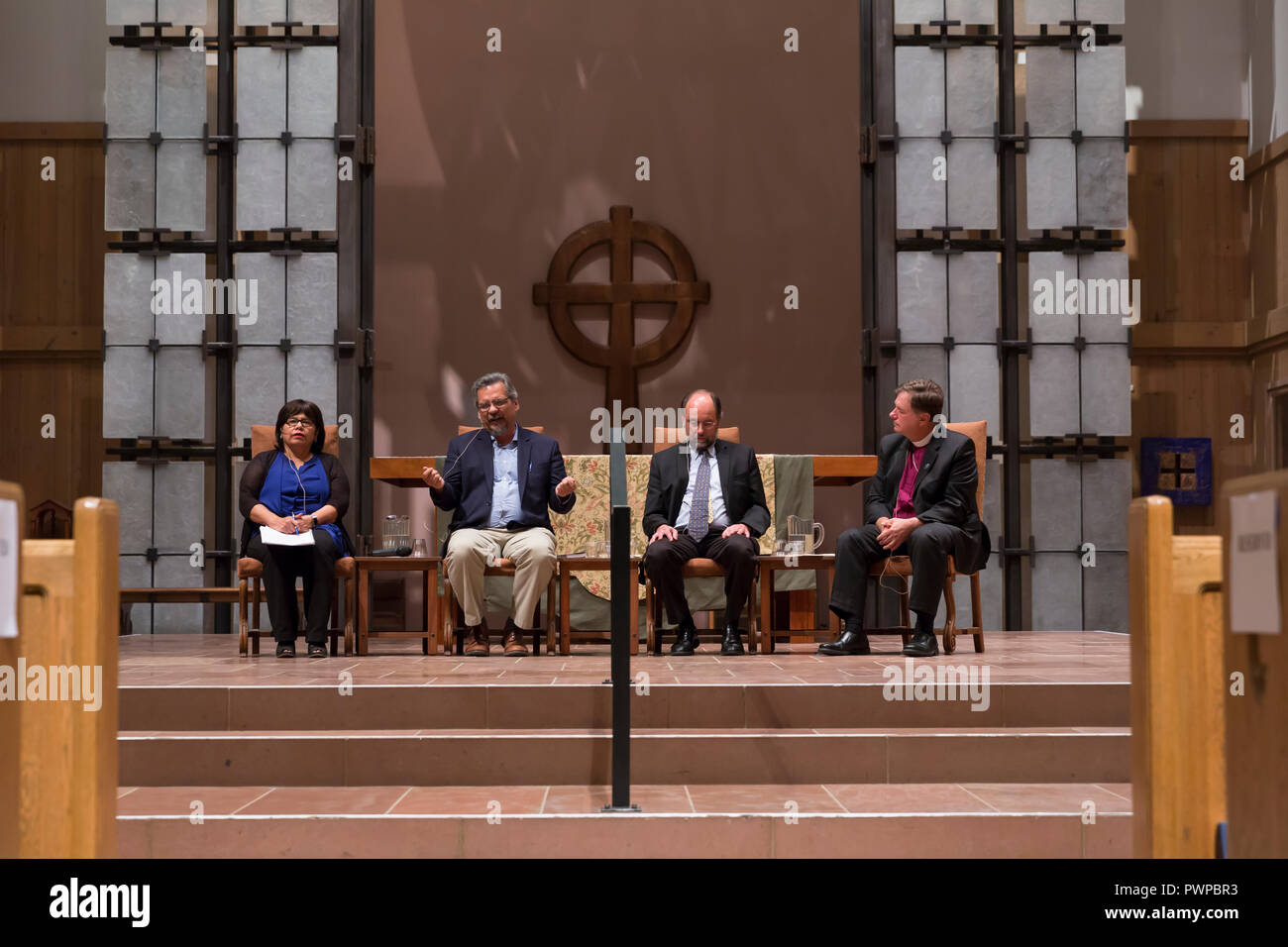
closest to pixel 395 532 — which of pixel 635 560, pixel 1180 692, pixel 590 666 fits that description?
pixel 635 560

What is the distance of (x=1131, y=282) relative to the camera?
7059 millimetres

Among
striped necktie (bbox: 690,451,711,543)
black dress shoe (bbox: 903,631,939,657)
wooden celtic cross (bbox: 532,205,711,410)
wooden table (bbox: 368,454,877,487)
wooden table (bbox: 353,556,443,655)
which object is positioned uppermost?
wooden celtic cross (bbox: 532,205,711,410)

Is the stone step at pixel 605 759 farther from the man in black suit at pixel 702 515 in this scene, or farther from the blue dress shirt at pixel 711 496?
the blue dress shirt at pixel 711 496

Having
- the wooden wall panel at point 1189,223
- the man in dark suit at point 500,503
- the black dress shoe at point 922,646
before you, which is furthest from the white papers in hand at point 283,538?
the wooden wall panel at point 1189,223

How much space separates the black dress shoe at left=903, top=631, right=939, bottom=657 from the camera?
14.7ft

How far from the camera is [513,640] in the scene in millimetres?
4805

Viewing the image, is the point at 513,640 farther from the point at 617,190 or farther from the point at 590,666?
the point at 617,190

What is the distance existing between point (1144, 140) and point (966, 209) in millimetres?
1510

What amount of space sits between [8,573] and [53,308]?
6497 mm

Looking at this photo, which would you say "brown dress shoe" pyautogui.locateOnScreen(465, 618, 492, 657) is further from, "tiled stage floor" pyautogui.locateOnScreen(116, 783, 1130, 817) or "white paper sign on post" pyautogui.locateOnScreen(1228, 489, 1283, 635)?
"white paper sign on post" pyautogui.locateOnScreen(1228, 489, 1283, 635)

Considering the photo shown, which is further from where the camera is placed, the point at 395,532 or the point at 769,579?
the point at 395,532

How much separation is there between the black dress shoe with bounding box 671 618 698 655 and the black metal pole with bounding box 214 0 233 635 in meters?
2.80

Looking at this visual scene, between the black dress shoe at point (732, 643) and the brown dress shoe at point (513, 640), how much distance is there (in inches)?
31.1

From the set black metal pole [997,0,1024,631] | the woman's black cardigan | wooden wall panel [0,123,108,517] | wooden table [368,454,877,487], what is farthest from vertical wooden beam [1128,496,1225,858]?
wooden wall panel [0,123,108,517]
